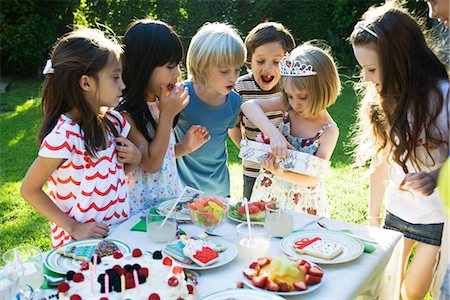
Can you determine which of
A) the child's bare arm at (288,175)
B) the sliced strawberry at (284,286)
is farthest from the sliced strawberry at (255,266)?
the child's bare arm at (288,175)

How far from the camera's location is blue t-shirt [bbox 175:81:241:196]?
307 cm

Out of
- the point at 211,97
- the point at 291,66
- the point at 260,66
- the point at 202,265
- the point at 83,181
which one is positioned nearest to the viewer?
the point at 202,265

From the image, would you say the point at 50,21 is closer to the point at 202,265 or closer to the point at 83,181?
the point at 83,181

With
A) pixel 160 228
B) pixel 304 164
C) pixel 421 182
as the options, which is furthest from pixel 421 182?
pixel 160 228

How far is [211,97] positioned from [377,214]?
1212mm

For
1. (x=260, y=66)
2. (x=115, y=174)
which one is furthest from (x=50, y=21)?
(x=115, y=174)

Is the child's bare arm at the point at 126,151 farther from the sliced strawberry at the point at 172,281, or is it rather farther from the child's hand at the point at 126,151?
the sliced strawberry at the point at 172,281

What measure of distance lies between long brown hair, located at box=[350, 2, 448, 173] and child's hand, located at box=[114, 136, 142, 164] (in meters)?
1.24

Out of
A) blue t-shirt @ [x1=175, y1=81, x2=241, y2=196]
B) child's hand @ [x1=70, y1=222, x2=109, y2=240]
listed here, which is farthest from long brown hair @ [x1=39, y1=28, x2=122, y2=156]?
blue t-shirt @ [x1=175, y1=81, x2=241, y2=196]

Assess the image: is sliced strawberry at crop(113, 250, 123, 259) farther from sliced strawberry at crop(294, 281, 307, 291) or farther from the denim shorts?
the denim shorts

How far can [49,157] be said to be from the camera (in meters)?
2.14

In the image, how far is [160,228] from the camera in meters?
2.06

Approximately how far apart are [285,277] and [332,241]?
0.45 m

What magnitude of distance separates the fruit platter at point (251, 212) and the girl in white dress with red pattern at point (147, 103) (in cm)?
46
